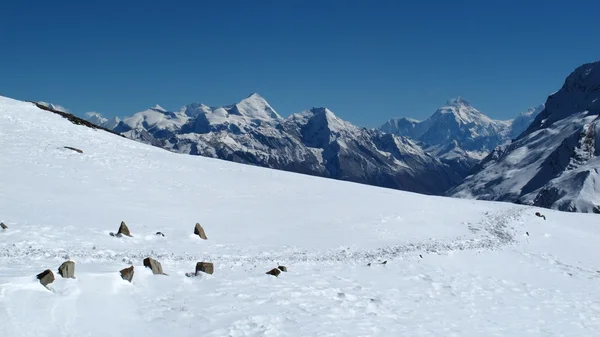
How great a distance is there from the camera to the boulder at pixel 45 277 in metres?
16.3

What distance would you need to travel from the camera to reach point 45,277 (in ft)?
53.9

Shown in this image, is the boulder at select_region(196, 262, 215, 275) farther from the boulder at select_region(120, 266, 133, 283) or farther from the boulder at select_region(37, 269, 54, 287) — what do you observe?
the boulder at select_region(37, 269, 54, 287)

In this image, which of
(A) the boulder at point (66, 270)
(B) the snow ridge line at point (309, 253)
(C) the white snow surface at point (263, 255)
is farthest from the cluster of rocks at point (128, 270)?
(B) the snow ridge line at point (309, 253)

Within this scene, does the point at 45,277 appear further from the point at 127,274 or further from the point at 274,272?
the point at 274,272

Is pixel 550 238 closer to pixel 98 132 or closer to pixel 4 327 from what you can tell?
pixel 4 327

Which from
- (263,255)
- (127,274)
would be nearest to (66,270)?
(127,274)

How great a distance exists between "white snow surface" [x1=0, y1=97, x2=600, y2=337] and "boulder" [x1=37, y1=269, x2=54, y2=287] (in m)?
0.30

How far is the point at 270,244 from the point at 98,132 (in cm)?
4335

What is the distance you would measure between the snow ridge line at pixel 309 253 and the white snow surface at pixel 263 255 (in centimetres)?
16

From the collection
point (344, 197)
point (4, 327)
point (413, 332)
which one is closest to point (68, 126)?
point (344, 197)

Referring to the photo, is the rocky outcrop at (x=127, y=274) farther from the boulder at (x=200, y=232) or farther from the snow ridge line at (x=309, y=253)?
the boulder at (x=200, y=232)

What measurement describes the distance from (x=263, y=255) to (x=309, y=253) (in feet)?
10.0

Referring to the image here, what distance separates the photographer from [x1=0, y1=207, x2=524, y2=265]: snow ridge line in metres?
21.7

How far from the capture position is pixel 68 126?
6231cm
